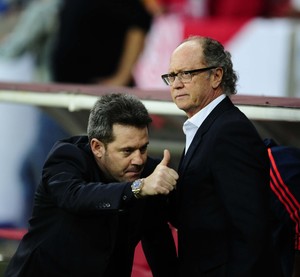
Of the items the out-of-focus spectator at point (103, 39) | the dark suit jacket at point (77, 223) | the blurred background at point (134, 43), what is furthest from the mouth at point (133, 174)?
the out-of-focus spectator at point (103, 39)

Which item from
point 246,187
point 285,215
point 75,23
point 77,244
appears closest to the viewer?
point 246,187

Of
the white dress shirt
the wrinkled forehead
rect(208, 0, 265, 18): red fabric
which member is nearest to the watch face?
the white dress shirt

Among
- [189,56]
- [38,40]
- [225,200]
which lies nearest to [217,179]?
[225,200]

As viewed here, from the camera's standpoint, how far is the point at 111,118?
4.43 meters

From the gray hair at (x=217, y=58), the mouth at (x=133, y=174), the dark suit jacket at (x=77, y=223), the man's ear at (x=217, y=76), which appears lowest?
the dark suit jacket at (x=77, y=223)

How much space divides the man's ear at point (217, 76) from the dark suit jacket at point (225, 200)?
72 mm

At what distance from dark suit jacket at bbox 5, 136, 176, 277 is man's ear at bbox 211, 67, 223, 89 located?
19.1 inches

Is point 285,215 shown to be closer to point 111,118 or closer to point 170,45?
point 111,118

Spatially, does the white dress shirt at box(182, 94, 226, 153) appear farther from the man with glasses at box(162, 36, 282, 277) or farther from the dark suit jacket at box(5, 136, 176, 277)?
the dark suit jacket at box(5, 136, 176, 277)

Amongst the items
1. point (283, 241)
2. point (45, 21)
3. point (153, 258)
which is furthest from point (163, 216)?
point (45, 21)

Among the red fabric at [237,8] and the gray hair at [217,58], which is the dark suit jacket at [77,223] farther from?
the red fabric at [237,8]

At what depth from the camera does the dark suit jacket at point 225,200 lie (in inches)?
164

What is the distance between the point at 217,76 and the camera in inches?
174

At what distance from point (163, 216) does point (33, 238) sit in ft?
1.73
